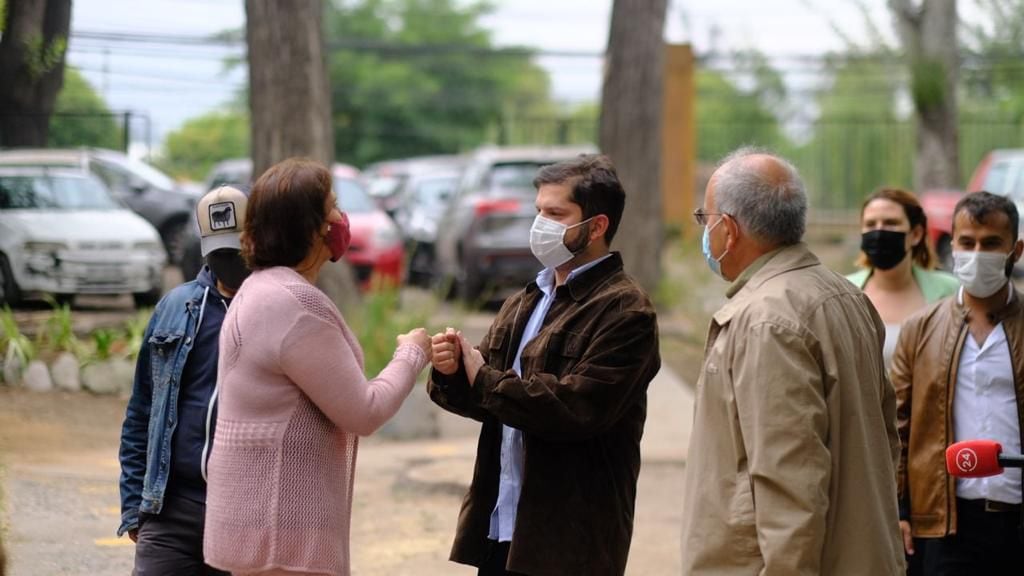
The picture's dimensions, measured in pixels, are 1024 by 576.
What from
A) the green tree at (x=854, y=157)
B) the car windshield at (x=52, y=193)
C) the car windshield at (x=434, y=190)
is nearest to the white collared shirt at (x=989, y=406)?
the car windshield at (x=52, y=193)

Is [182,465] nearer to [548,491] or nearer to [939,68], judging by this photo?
[548,491]

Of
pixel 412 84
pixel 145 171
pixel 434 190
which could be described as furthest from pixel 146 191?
pixel 412 84

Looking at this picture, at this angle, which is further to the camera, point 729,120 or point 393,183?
point 729,120

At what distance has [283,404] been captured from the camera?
11.9 feet

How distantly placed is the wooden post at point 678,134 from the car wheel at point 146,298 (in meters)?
11.3

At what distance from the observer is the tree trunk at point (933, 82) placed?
18.9 metres

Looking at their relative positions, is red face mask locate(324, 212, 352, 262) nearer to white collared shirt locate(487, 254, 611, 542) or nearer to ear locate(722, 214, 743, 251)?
white collared shirt locate(487, 254, 611, 542)

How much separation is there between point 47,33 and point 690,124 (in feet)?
42.7

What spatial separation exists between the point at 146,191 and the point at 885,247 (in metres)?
10.7

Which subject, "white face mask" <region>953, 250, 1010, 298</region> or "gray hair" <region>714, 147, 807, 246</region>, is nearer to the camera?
"gray hair" <region>714, 147, 807, 246</region>

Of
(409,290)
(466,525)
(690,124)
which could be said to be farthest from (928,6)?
(466,525)

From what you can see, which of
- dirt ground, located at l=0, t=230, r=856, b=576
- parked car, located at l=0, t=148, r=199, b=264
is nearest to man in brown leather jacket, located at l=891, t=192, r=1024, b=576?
dirt ground, located at l=0, t=230, r=856, b=576

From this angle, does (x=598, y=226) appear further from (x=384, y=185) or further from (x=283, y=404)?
(x=384, y=185)

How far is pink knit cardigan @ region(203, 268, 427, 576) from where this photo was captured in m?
3.59
